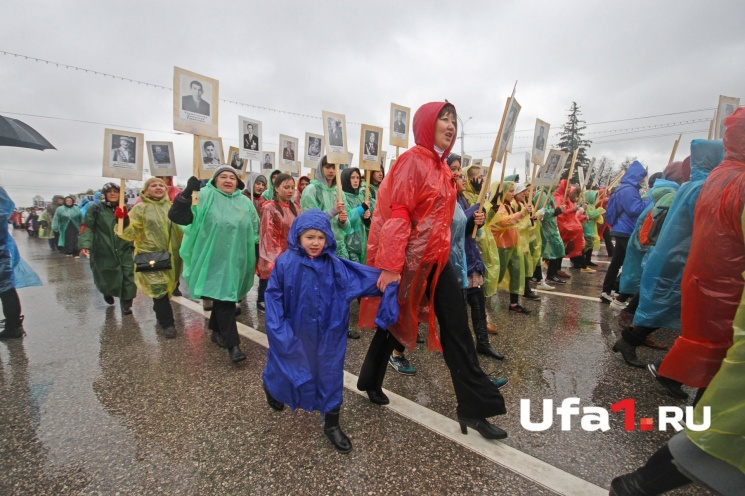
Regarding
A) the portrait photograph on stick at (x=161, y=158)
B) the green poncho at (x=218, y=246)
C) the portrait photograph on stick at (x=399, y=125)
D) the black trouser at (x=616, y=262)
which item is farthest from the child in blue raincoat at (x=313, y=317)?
the black trouser at (x=616, y=262)

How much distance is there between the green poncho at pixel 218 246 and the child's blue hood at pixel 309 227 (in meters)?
1.41

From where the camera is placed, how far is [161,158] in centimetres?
497

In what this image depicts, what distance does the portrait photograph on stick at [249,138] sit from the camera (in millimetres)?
5652

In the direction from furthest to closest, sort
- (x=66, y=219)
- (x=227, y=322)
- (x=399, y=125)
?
(x=66, y=219), (x=399, y=125), (x=227, y=322)

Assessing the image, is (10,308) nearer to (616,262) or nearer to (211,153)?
(211,153)

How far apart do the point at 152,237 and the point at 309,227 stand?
2793 mm

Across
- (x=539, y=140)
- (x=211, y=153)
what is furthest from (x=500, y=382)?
(x=211, y=153)

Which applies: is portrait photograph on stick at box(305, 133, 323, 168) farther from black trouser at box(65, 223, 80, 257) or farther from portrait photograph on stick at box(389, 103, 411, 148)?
black trouser at box(65, 223, 80, 257)

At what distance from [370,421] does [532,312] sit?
3.24m

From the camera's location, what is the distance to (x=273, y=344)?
80.7 inches

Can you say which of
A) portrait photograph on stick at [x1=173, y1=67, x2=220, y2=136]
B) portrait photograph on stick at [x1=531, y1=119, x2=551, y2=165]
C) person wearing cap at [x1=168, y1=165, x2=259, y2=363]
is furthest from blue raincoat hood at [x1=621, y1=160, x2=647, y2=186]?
portrait photograph on stick at [x1=173, y1=67, x2=220, y2=136]

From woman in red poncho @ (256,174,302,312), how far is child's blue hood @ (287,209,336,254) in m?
1.88

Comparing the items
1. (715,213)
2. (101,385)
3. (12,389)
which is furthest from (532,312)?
(12,389)

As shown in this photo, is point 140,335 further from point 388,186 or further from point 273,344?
point 388,186
